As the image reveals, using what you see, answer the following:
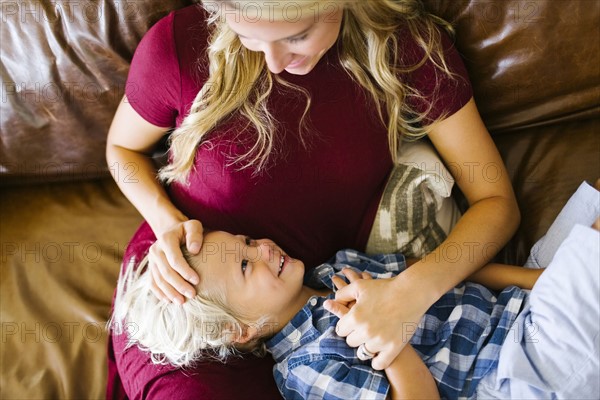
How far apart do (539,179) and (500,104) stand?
206 mm

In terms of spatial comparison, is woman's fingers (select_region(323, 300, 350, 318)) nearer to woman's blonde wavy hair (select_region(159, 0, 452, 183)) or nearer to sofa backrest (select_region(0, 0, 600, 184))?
woman's blonde wavy hair (select_region(159, 0, 452, 183))

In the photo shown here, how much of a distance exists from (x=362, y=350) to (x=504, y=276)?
38cm

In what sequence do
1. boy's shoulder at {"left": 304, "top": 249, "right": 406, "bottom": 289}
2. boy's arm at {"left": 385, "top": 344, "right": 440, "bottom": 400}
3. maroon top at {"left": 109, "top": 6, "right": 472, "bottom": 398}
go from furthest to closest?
1. boy's shoulder at {"left": 304, "top": 249, "right": 406, "bottom": 289}
2. maroon top at {"left": 109, "top": 6, "right": 472, "bottom": 398}
3. boy's arm at {"left": 385, "top": 344, "right": 440, "bottom": 400}

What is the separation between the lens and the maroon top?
138 centimetres

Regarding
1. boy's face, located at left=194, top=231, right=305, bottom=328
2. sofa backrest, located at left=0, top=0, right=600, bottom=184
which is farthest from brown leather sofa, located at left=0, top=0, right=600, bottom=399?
boy's face, located at left=194, top=231, right=305, bottom=328

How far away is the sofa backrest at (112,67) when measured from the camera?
1402mm

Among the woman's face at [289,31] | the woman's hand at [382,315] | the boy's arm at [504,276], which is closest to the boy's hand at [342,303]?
the woman's hand at [382,315]

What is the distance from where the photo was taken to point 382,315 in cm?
130

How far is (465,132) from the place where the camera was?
1410mm

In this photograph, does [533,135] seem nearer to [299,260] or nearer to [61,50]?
[299,260]

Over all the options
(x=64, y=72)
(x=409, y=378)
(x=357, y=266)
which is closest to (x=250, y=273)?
(x=357, y=266)

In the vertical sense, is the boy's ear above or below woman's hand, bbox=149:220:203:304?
below

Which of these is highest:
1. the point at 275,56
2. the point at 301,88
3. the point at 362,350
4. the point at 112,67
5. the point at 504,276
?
the point at 275,56

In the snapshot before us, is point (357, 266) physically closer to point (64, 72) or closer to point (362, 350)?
point (362, 350)
